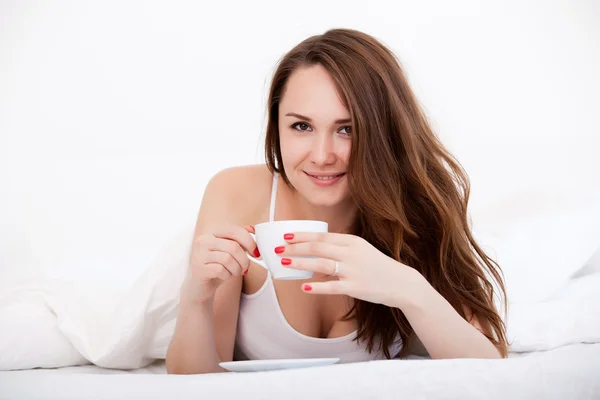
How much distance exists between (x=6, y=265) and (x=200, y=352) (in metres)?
1.54

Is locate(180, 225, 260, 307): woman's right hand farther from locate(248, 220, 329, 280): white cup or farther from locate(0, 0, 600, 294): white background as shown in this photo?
locate(0, 0, 600, 294): white background

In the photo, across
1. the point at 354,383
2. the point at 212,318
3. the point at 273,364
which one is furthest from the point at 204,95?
the point at 354,383

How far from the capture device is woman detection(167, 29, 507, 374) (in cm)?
176

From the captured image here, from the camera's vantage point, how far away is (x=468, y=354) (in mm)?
1632

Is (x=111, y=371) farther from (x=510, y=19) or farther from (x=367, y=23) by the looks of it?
(x=510, y=19)

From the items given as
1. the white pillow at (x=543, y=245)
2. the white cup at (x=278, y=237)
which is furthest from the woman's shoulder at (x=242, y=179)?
the white pillow at (x=543, y=245)

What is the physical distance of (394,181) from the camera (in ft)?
6.23

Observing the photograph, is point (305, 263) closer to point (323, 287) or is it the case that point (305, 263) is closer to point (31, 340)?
point (323, 287)

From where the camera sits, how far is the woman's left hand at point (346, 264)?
136 centimetres

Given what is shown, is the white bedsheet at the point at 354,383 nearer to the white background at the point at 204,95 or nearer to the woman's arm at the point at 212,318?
the woman's arm at the point at 212,318

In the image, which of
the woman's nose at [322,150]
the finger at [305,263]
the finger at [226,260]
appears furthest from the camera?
the woman's nose at [322,150]

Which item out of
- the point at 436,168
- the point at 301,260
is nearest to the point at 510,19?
the point at 436,168

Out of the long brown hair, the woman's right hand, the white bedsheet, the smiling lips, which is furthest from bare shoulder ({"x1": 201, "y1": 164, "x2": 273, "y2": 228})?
the white bedsheet

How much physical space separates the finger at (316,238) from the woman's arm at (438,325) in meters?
0.20
